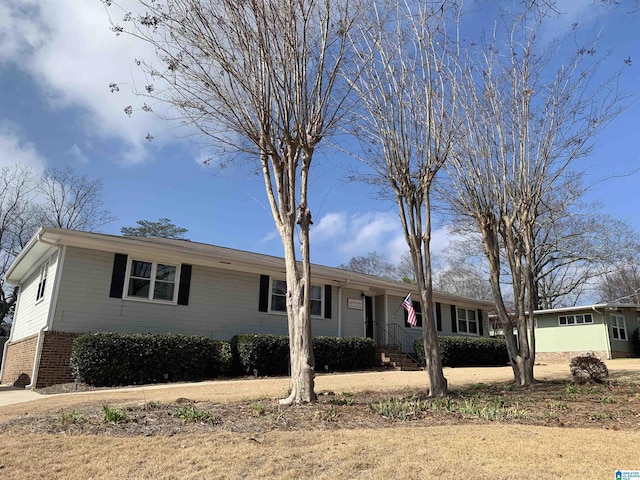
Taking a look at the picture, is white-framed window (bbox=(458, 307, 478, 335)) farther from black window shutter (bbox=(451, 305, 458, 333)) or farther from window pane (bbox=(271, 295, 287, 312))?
window pane (bbox=(271, 295, 287, 312))

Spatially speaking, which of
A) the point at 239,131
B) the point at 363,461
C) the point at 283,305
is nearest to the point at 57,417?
the point at 363,461

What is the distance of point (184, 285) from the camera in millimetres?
13680

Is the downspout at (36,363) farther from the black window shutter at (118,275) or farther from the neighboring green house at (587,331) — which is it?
the neighboring green house at (587,331)

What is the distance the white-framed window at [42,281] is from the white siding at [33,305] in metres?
0.14

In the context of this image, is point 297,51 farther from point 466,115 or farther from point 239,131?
point 466,115

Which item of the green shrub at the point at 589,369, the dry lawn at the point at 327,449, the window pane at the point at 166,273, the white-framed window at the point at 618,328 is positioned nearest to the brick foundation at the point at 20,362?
the window pane at the point at 166,273

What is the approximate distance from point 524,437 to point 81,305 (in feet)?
35.7

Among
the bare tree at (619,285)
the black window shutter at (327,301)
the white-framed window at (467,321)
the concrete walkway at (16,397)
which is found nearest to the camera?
the concrete walkway at (16,397)

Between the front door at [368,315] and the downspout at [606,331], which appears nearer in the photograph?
the front door at [368,315]

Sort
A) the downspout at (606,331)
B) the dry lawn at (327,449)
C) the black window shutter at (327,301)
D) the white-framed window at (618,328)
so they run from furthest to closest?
the white-framed window at (618,328) → the downspout at (606,331) → the black window shutter at (327,301) → the dry lawn at (327,449)

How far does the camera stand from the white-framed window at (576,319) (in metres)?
24.7

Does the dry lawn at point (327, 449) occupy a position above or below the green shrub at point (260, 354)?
below

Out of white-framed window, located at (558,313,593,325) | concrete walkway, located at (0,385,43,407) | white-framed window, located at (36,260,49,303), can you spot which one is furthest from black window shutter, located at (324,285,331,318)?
white-framed window, located at (558,313,593,325)

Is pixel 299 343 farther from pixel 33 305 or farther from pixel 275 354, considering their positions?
pixel 33 305
